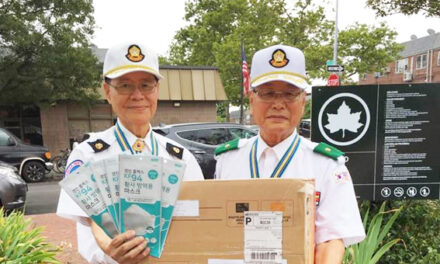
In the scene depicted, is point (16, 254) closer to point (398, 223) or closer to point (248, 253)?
point (248, 253)

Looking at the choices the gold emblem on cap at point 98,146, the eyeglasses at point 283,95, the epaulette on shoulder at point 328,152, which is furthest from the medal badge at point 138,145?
the epaulette on shoulder at point 328,152

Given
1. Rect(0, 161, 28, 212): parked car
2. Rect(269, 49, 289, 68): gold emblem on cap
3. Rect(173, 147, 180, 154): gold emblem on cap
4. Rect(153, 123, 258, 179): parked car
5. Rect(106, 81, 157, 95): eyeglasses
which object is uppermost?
Rect(269, 49, 289, 68): gold emblem on cap

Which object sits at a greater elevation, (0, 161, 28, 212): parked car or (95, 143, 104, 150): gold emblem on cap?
(95, 143, 104, 150): gold emblem on cap

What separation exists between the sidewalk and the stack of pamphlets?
2692mm

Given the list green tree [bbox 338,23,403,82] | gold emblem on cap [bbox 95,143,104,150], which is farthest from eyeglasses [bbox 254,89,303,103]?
green tree [bbox 338,23,403,82]

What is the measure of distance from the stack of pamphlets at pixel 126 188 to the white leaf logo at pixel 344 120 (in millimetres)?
2102

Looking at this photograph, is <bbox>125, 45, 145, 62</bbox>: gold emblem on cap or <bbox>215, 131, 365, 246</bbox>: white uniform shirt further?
<bbox>125, 45, 145, 62</bbox>: gold emblem on cap

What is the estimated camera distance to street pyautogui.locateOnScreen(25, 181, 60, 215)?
22.1ft

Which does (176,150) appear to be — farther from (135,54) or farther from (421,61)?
(421,61)

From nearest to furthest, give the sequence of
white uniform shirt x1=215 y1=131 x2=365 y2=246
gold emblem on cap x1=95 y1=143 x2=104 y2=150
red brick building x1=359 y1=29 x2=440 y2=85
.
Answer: white uniform shirt x1=215 y1=131 x2=365 y2=246, gold emblem on cap x1=95 y1=143 x2=104 y2=150, red brick building x1=359 y1=29 x2=440 y2=85

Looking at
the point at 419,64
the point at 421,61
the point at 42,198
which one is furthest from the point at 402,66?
the point at 42,198

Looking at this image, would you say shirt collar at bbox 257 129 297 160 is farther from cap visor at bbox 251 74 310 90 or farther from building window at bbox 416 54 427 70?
building window at bbox 416 54 427 70

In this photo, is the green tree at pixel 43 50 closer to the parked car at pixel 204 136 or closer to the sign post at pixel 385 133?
the parked car at pixel 204 136

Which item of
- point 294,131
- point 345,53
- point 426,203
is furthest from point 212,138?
point 345,53
